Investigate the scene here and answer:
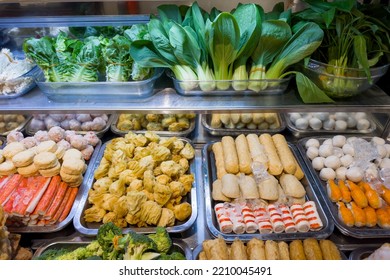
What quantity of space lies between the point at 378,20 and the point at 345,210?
1152mm

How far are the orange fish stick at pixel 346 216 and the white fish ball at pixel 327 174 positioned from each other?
0.28 meters

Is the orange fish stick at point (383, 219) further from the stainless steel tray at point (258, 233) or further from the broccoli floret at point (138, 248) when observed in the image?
the broccoli floret at point (138, 248)

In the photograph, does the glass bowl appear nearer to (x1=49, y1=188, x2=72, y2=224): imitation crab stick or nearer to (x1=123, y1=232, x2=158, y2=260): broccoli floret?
(x1=123, y1=232, x2=158, y2=260): broccoli floret

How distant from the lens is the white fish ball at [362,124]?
9.13ft

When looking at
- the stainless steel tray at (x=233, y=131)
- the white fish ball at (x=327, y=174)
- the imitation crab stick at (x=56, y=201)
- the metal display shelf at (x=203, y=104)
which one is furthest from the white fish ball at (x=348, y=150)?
the imitation crab stick at (x=56, y=201)

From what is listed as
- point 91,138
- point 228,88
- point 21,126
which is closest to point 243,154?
point 228,88

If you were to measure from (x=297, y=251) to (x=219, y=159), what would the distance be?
0.87m

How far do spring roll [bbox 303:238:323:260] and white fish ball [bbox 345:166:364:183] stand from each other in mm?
641

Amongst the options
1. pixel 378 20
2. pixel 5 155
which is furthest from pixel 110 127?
pixel 378 20

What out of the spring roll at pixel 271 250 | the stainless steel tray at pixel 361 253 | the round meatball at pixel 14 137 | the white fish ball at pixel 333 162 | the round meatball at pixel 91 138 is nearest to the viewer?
the spring roll at pixel 271 250

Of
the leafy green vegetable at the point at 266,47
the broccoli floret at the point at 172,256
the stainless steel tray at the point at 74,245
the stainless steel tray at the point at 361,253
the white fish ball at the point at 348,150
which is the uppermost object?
the leafy green vegetable at the point at 266,47

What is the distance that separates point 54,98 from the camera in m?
1.96

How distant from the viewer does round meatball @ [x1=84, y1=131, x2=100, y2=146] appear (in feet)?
8.67

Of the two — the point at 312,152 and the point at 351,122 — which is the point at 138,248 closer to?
the point at 312,152
